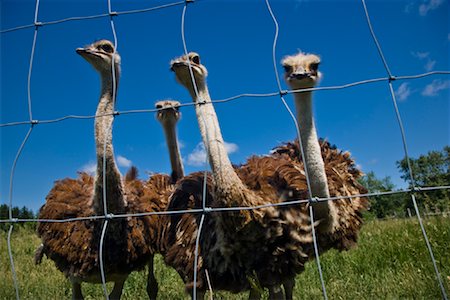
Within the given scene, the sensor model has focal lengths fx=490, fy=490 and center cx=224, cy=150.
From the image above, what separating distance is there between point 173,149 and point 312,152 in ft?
9.06

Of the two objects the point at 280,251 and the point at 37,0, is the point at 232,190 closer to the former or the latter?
the point at 280,251

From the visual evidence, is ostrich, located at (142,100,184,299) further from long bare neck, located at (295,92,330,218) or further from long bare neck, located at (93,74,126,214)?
long bare neck, located at (295,92,330,218)

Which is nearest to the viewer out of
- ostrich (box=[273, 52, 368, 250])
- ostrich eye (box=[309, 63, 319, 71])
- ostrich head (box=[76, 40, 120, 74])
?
ostrich (box=[273, 52, 368, 250])

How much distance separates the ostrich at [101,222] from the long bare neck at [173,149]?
106cm

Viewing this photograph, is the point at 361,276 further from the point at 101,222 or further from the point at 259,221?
the point at 101,222

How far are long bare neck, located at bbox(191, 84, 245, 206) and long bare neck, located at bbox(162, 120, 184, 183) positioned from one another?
2.07 m

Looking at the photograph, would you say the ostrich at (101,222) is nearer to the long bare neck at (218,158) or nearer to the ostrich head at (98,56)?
the ostrich head at (98,56)

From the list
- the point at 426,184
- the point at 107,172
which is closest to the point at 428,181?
the point at 426,184

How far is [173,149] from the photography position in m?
5.83

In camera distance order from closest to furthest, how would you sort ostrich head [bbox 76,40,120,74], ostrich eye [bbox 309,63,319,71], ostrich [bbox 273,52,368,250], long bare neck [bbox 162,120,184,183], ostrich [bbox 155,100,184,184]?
ostrich [bbox 273,52,368,250]
ostrich eye [bbox 309,63,319,71]
ostrich head [bbox 76,40,120,74]
long bare neck [bbox 162,120,184,183]
ostrich [bbox 155,100,184,184]

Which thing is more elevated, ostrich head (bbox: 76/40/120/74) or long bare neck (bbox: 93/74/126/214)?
ostrich head (bbox: 76/40/120/74)

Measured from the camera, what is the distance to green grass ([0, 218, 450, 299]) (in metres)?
3.96

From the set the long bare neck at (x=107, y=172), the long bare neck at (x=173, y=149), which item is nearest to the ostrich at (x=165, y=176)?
the long bare neck at (x=173, y=149)

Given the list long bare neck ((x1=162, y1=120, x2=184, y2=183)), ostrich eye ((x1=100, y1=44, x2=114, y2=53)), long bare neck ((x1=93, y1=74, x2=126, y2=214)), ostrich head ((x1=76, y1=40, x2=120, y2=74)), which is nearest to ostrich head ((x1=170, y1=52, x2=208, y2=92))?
long bare neck ((x1=93, y1=74, x2=126, y2=214))
